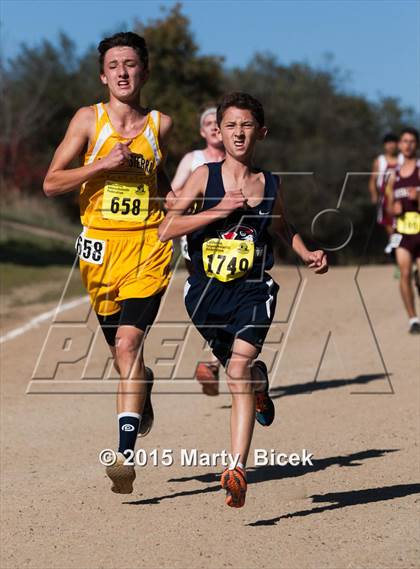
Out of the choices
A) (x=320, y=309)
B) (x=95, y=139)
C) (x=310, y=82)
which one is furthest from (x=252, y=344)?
(x=310, y=82)

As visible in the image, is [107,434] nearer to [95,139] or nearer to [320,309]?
[95,139]

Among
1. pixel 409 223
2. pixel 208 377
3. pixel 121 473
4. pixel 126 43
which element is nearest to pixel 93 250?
pixel 126 43

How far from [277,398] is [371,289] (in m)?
9.08

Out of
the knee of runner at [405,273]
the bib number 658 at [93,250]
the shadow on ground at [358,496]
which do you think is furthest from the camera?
the knee of runner at [405,273]

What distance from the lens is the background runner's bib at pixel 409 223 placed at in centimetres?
1376

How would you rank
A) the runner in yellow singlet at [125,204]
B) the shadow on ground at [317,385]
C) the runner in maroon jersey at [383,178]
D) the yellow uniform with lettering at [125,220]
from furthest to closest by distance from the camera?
the runner in maroon jersey at [383,178] < the shadow on ground at [317,385] < the yellow uniform with lettering at [125,220] < the runner in yellow singlet at [125,204]

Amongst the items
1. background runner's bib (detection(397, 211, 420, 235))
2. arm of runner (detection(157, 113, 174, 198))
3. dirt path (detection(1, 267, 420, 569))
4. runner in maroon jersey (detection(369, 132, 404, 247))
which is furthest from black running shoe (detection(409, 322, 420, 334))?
arm of runner (detection(157, 113, 174, 198))

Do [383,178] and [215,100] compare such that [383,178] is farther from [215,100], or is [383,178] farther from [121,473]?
[215,100]

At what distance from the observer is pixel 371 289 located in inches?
758

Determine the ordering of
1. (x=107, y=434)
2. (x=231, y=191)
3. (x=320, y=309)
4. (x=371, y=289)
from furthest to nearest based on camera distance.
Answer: (x=371, y=289) → (x=320, y=309) → (x=107, y=434) → (x=231, y=191)

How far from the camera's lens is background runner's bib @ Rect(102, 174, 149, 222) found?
6.88 m

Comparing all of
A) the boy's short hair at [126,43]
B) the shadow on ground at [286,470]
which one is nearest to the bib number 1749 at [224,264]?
the boy's short hair at [126,43]

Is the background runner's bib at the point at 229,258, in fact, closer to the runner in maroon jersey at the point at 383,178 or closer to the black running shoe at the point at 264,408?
the black running shoe at the point at 264,408

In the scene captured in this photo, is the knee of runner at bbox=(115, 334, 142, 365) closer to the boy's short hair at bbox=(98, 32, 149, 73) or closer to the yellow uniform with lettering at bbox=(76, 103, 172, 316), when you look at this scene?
the yellow uniform with lettering at bbox=(76, 103, 172, 316)
